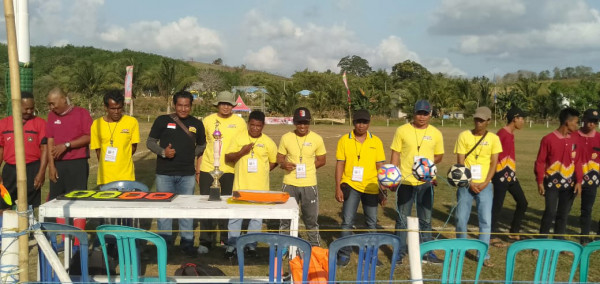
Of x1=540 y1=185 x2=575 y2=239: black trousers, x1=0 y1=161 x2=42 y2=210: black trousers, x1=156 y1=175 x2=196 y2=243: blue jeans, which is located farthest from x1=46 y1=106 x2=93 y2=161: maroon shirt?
x1=540 y1=185 x2=575 y2=239: black trousers

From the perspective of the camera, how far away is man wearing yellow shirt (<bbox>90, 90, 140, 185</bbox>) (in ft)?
17.7

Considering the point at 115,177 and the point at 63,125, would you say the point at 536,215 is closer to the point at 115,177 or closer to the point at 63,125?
the point at 115,177

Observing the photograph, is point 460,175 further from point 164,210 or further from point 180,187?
point 180,187

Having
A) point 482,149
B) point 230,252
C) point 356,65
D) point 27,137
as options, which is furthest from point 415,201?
point 356,65

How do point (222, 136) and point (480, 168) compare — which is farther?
point (222, 136)

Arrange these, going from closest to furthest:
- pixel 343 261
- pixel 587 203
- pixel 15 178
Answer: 1. pixel 343 261
2. pixel 15 178
3. pixel 587 203

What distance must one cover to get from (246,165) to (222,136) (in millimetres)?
581

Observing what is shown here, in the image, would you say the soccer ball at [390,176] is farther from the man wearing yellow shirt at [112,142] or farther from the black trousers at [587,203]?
the man wearing yellow shirt at [112,142]

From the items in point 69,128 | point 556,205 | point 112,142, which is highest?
point 69,128

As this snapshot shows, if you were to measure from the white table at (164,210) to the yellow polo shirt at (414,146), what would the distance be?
61.3 inches

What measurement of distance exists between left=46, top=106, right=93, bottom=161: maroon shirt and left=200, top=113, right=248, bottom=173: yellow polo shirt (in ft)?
4.38

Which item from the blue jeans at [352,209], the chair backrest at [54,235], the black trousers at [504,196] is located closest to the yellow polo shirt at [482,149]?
the black trousers at [504,196]

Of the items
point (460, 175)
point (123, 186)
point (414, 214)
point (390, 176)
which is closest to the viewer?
point (390, 176)

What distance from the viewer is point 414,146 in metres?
5.25
